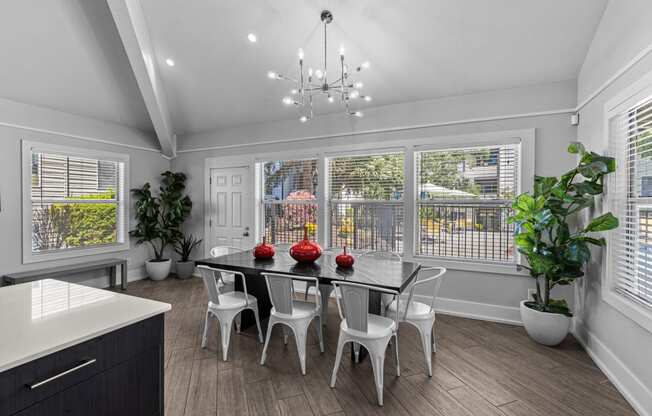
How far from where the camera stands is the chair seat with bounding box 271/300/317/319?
8.23 ft

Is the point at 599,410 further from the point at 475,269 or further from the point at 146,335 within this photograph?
the point at 146,335

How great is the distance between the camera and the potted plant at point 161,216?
5203mm

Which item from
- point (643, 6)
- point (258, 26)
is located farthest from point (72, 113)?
point (643, 6)

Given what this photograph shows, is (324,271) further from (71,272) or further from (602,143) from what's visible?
(71,272)

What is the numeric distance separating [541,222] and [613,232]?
49 cm

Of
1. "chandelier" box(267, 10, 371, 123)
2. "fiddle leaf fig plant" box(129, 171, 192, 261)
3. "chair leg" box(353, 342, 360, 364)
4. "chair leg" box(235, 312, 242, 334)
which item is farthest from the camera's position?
"fiddle leaf fig plant" box(129, 171, 192, 261)

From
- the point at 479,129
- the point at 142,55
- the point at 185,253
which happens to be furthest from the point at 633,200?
the point at 185,253

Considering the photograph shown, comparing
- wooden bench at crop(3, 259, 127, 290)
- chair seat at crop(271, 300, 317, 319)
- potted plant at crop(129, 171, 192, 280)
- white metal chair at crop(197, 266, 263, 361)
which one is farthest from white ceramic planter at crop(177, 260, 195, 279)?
chair seat at crop(271, 300, 317, 319)

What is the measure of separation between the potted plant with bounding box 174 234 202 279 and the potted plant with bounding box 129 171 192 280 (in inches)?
7.1

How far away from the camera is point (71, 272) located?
434cm

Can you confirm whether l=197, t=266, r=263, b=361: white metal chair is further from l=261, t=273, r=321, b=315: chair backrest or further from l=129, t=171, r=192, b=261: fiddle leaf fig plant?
l=129, t=171, r=192, b=261: fiddle leaf fig plant

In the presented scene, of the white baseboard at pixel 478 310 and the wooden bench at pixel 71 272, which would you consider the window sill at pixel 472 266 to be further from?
the wooden bench at pixel 71 272

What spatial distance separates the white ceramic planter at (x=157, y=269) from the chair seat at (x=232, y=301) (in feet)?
9.66

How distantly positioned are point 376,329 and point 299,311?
0.68m
